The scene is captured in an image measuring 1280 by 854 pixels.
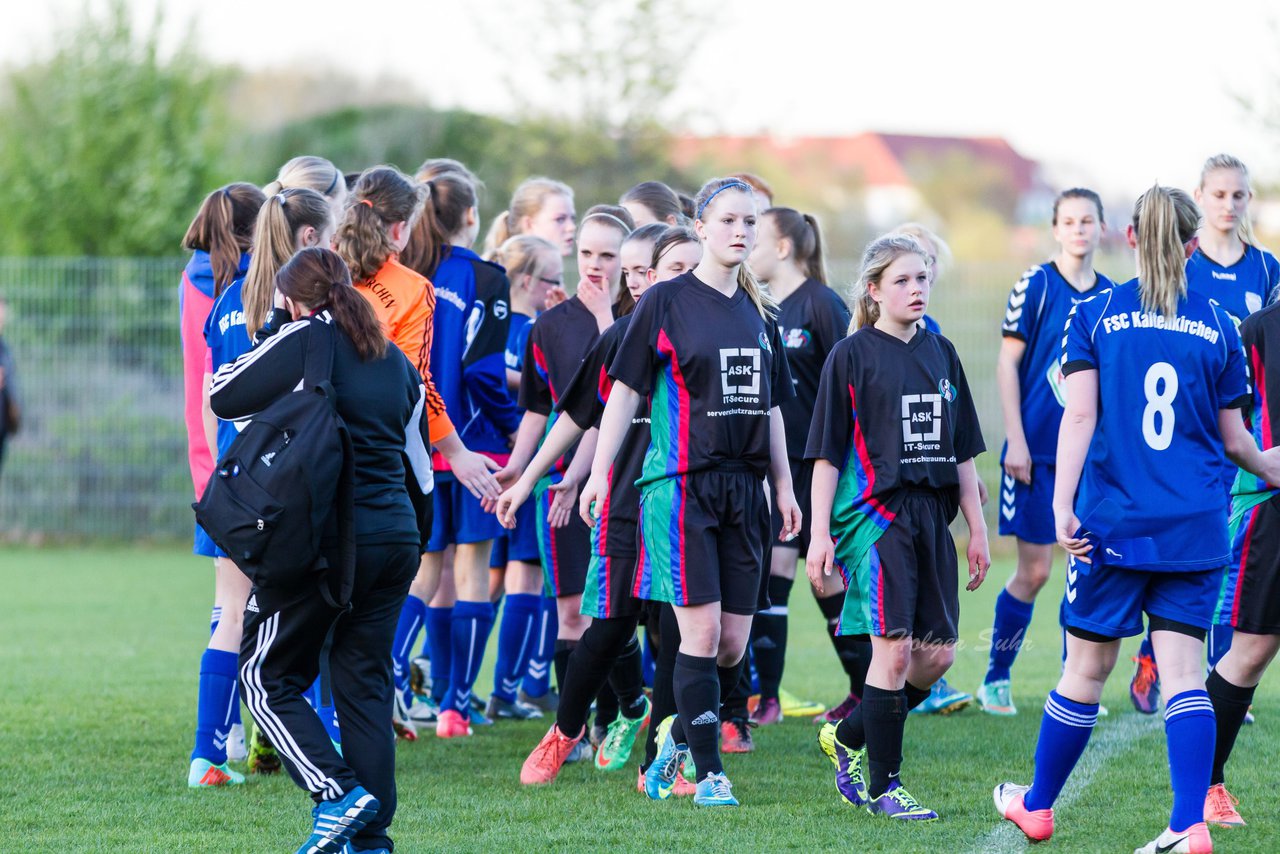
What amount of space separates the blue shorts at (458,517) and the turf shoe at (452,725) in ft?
2.32

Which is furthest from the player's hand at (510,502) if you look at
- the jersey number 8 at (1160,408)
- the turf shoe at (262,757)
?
the jersey number 8 at (1160,408)

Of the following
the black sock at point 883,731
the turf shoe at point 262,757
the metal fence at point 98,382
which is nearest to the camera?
the black sock at point 883,731

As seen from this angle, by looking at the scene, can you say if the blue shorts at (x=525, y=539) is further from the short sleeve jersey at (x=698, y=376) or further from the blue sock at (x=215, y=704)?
the short sleeve jersey at (x=698, y=376)

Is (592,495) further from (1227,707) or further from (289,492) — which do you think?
(1227,707)

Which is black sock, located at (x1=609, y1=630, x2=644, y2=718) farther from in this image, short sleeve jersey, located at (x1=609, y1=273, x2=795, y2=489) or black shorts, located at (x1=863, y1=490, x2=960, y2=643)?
black shorts, located at (x1=863, y1=490, x2=960, y2=643)

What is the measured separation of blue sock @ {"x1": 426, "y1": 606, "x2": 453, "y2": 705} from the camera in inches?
266

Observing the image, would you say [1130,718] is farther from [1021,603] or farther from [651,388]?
[651,388]

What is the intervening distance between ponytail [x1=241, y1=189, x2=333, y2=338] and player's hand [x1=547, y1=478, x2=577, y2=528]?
1318 mm

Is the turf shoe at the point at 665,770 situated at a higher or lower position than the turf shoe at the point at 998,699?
higher

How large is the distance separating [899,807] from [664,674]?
1.02 metres

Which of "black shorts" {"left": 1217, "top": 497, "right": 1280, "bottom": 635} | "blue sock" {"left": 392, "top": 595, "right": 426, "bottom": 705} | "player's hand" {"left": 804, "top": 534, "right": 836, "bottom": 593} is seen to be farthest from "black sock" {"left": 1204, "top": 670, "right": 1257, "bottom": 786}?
"blue sock" {"left": 392, "top": 595, "right": 426, "bottom": 705}

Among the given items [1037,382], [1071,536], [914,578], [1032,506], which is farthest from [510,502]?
[1037,382]

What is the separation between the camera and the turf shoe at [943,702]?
272 inches

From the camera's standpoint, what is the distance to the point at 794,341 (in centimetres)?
657
